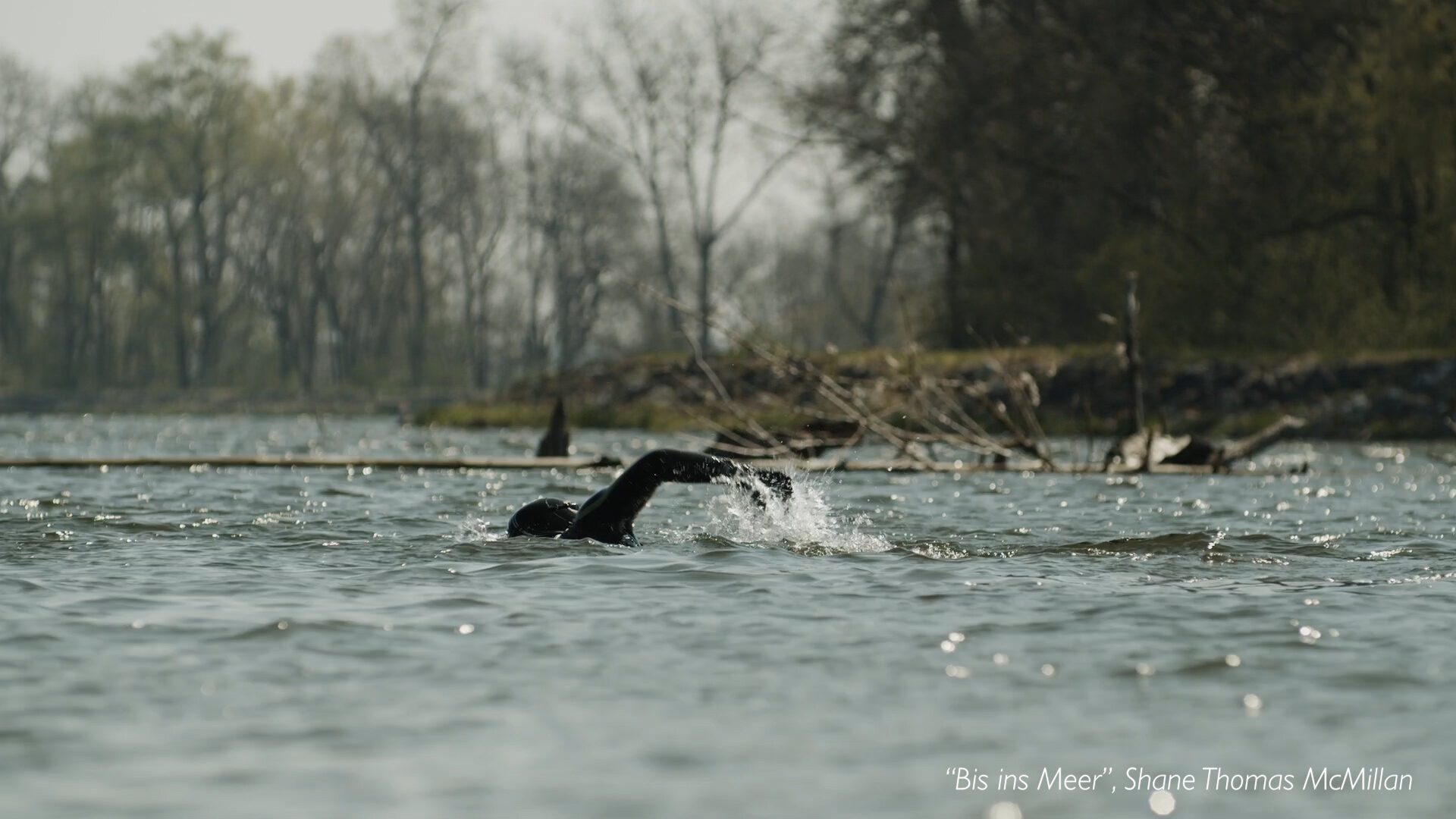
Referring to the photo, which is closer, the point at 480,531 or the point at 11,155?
the point at 480,531

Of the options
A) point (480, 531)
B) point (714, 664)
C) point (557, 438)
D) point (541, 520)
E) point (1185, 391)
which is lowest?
point (714, 664)

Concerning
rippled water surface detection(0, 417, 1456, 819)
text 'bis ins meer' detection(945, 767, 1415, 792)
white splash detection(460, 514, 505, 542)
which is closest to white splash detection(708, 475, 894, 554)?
rippled water surface detection(0, 417, 1456, 819)

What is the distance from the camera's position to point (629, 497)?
1191cm

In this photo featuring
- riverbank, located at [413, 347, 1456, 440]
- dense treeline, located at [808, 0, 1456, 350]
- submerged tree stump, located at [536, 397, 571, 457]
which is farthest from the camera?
dense treeline, located at [808, 0, 1456, 350]

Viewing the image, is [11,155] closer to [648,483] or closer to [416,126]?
[416,126]

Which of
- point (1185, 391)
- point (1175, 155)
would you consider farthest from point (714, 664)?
point (1175, 155)

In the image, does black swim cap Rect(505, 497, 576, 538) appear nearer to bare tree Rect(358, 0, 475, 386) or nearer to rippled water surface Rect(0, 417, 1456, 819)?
rippled water surface Rect(0, 417, 1456, 819)

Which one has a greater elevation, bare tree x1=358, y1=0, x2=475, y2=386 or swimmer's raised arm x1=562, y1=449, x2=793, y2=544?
bare tree x1=358, y1=0, x2=475, y2=386

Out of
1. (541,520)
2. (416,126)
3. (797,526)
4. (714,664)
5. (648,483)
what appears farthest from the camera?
(416,126)

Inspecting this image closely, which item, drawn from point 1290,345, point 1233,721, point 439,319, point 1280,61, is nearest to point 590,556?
point 1233,721

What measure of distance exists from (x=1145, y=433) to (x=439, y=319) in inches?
2495

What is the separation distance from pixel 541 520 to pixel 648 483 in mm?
1071

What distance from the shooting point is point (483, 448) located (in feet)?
101

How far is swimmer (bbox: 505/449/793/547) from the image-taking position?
1140cm
